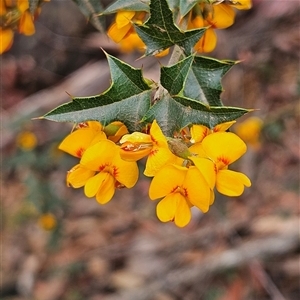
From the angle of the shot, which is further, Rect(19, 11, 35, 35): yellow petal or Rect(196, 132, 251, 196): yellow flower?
Rect(19, 11, 35, 35): yellow petal

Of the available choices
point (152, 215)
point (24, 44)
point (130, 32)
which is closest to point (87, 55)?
point (24, 44)

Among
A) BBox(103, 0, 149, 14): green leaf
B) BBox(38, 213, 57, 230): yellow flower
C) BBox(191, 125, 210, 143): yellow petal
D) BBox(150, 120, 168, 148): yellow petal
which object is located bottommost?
BBox(38, 213, 57, 230): yellow flower

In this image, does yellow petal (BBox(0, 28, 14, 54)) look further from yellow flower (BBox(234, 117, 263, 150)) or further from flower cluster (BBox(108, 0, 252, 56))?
yellow flower (BBox(234, 117, 263, 150))

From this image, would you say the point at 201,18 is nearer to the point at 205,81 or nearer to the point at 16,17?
the point at 205,81

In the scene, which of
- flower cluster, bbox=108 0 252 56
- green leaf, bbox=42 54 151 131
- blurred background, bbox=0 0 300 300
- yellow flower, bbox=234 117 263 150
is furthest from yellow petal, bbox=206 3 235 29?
yellow flower, bbox=234 117 263 150

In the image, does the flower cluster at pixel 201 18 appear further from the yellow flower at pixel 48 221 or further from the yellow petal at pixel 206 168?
the yellow flower at pixel 48 221

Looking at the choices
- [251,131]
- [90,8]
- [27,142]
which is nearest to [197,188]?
[90,8]

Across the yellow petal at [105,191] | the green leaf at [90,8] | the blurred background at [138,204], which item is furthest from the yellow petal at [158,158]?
the blurred background at [138,204]
